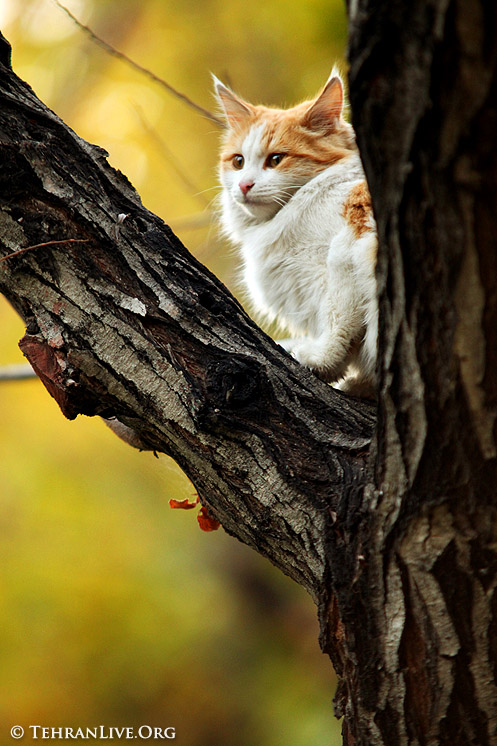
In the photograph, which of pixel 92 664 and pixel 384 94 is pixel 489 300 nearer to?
pixel 384 94

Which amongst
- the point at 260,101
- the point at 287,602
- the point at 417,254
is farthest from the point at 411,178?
the point at 287,602

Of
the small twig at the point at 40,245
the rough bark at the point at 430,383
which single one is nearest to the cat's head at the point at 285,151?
the small twig at the point at 40,245

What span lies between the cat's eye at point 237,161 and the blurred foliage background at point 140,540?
150 cm

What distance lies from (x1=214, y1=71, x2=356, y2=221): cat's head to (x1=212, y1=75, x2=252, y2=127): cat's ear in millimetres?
89

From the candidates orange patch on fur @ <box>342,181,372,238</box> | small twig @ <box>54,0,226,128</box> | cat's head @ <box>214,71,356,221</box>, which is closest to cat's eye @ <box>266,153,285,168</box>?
cat's head @ <box>214,71,356,221</box>

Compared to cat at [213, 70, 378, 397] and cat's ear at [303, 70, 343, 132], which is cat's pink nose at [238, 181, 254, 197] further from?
cat's ear at [303, 70, 343, 132]

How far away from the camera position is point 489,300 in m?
0.90

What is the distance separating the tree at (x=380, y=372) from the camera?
2.69 feet

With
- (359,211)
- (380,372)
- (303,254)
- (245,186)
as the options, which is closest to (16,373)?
(245,186)

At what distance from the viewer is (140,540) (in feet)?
16.1

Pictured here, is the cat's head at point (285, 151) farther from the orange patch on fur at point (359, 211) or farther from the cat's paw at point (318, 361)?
the cat's paw at point (318, 361)

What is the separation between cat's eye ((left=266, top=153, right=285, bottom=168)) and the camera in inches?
91.6

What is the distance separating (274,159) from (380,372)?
4.94ft

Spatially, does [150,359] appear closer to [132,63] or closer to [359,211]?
[359,211]
